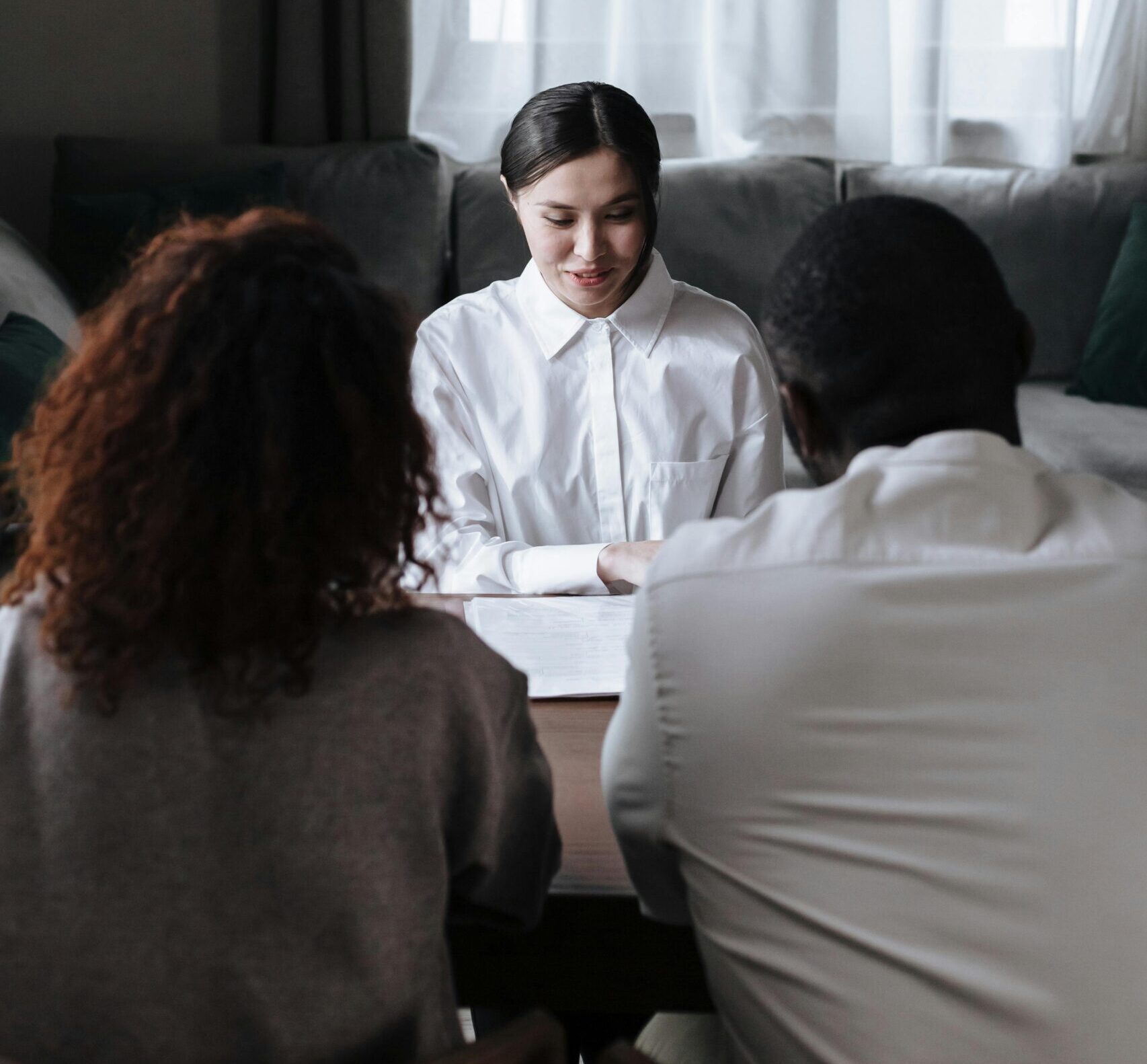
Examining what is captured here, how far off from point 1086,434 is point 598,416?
1.41 m

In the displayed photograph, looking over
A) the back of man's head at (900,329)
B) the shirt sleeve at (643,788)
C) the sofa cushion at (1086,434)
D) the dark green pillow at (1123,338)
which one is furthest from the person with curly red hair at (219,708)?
the dark green pillow at (1123,338)

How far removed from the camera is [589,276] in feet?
5.30

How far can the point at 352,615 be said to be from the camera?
0.69m

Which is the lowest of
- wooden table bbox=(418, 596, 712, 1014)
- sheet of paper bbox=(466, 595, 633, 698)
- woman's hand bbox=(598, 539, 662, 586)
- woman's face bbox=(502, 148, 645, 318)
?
wooden table bbox=(418, 596, 712, 1014)

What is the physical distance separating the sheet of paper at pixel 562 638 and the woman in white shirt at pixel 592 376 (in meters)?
0.30

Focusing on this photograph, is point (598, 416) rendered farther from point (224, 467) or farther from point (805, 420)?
point (224, 467)

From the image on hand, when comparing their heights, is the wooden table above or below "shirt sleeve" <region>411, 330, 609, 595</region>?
below

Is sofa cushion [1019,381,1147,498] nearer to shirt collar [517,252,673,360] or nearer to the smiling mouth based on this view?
shirt collar [517,252,673,360]

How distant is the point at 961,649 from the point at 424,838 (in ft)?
1.04

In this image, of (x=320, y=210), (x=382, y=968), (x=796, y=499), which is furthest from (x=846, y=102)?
(x=382, y=968)

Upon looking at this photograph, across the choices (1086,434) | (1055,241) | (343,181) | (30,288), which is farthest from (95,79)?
(1086,434)

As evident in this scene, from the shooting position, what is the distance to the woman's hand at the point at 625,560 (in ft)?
4.46

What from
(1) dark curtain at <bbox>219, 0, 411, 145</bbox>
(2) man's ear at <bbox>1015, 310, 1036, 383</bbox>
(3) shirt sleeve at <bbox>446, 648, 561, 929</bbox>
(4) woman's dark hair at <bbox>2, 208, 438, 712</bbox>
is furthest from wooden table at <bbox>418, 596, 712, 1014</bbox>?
(1) dark curtain at <bbox>219, 0, 411, 145</bbox>

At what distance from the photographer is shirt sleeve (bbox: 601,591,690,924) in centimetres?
75
